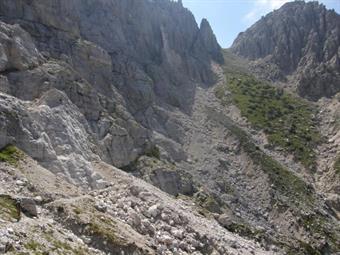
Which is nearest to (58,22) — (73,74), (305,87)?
(73,74)

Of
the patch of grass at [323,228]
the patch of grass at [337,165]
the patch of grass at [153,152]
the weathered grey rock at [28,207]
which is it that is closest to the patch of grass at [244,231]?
the patch of grass at [323,228]

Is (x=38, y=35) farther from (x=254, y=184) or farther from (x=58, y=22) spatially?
(x=254, y=184)

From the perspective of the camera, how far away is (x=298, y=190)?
333 ft

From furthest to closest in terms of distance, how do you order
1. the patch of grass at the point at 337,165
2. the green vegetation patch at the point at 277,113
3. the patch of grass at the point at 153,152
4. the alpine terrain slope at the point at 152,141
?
the green vegetation patch at the point at 277,113 < the patch of grass at the point at 337,165 < the patch of grass at the point at 153,152 < the alpine terrain slope at the point at 152,141

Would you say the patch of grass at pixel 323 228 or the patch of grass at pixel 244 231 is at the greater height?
the patch of grass at pixel 244 231

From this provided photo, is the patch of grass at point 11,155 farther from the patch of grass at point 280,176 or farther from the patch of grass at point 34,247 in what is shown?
the patch of grass at point 280,176

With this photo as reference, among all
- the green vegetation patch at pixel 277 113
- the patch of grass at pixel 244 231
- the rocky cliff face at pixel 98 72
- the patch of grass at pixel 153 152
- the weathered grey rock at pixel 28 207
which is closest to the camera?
the weathered grey rock at pixel 28 207

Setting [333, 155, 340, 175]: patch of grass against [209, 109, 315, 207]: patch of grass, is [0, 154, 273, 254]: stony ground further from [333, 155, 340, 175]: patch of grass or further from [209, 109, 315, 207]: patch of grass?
Result: [333, 155, 340, 175]: patch of grass

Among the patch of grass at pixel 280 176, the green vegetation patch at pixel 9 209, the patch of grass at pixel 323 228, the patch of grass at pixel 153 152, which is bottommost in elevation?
the patch of grass at pixel 323 228

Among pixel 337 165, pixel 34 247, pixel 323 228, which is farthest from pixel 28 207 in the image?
pixel 337 165

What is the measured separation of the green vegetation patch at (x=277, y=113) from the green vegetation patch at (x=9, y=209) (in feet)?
318

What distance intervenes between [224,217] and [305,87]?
122245 mm

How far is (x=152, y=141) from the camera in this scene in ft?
294

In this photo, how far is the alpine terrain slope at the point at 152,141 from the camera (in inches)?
1496
